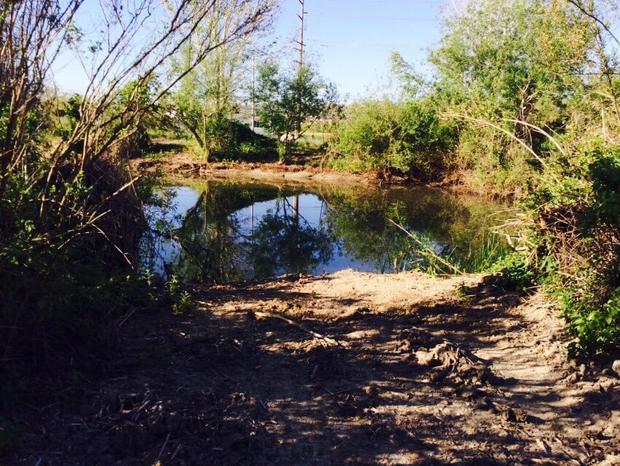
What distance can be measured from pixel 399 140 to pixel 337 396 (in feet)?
80.2

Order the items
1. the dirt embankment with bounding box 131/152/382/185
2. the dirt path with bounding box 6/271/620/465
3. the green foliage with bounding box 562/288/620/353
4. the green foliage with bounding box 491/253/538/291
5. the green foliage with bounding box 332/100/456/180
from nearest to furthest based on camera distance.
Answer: the dirt path with bounding box 6/271/620/465 → the green foliage with bounding box 562/288/620/353 → the green foliage with bounding box 491/253/538/291 → the green foliage with bounding box 332/100/456/180 → the dirt embankment with bounding box 131/152/382/185

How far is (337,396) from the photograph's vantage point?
13.4 ft

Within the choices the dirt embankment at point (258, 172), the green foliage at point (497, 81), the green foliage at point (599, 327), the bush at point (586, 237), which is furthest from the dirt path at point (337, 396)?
the dirt embankment at point (258, 172)

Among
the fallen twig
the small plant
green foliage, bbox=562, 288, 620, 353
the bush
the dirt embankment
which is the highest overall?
the dirt embankment

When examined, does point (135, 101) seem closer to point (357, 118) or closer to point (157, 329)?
point (157, 329)

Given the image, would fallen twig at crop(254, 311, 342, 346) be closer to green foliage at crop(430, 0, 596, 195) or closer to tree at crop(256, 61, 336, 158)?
green foliage at crop(430, 0, 596, 195)

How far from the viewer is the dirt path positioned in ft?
11.1

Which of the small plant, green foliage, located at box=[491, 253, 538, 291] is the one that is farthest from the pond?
the small plant

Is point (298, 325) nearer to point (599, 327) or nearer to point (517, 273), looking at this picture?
point (599, 327)

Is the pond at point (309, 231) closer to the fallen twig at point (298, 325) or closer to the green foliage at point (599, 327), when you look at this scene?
the fallen twig at point (298, 325)

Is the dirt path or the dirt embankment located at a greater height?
the dirt embankment

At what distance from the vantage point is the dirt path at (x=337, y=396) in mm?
3379

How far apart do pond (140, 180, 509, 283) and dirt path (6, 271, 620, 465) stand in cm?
349

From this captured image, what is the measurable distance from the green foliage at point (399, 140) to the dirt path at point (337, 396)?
21885 millimetres
